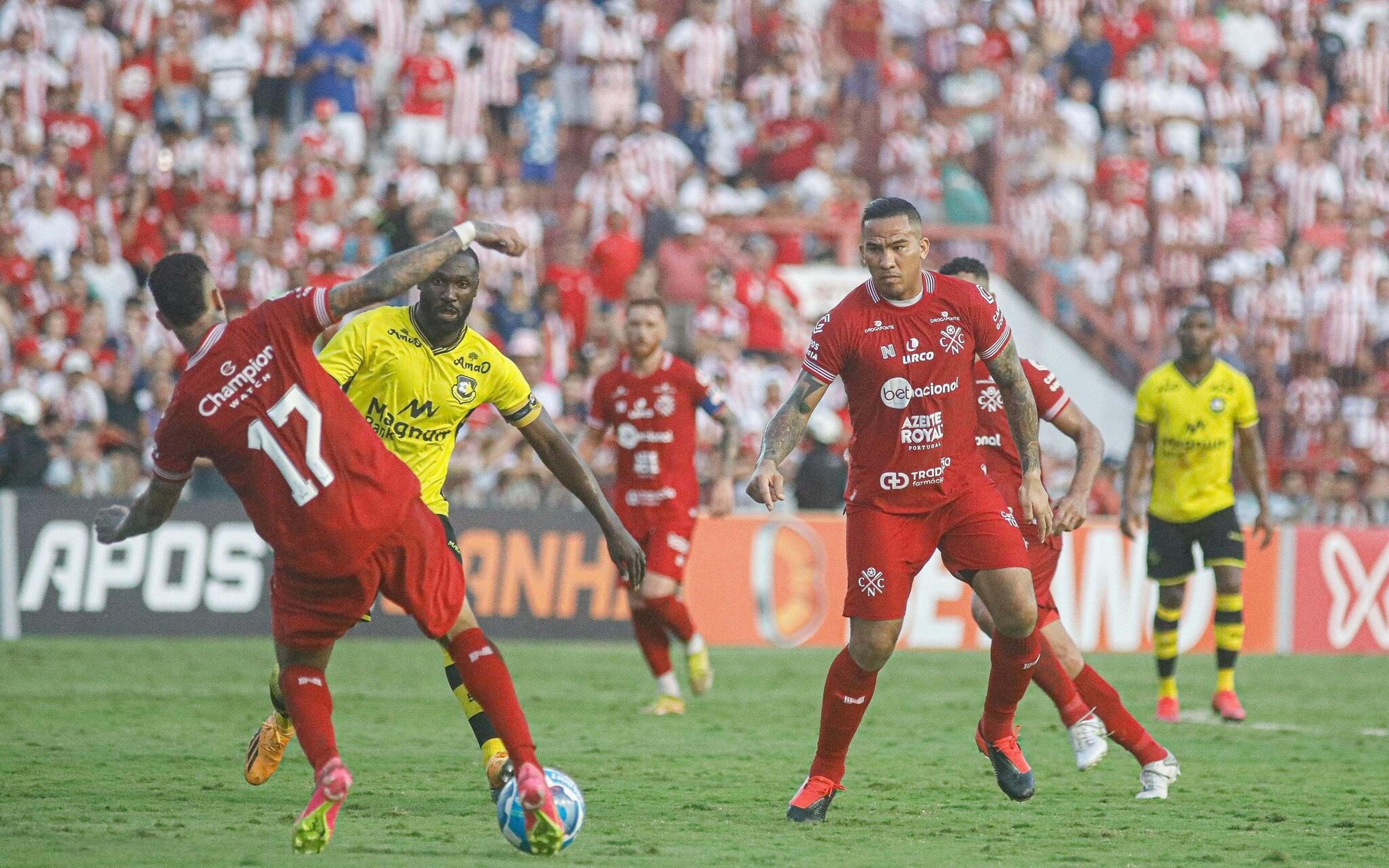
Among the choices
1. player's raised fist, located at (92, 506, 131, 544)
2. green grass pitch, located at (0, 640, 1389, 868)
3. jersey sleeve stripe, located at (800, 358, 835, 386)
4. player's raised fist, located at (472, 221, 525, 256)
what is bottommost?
green grass pitch, located at (0, 640, 1389, 868)

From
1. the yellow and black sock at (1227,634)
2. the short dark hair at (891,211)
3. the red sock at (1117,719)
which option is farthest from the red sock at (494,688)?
the yellow and black sock at (1227,634)

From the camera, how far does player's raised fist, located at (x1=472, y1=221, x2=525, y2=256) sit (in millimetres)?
6676

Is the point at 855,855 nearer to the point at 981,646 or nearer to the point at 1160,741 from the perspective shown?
the point at 1160,741

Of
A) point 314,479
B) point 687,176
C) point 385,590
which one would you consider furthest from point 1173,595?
point 687,176

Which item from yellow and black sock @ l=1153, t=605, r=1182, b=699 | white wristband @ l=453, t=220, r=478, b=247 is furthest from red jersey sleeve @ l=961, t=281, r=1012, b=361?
yellow and black sock @ l=1153, t=605, r=1182, b=699

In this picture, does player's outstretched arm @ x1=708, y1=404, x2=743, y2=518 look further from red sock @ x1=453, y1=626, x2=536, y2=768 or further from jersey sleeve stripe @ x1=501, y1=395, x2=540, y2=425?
red sock @ x1=453, y1=626, x2=536, y2=768

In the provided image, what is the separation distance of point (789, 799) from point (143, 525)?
10.6 ft

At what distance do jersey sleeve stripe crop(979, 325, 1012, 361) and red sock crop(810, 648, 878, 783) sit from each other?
1395 mm

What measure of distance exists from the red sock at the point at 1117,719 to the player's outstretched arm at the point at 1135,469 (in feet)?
11.7

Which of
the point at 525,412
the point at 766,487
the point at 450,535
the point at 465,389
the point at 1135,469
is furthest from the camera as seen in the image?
the point at 1135,469

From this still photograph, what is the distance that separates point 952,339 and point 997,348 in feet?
0.64

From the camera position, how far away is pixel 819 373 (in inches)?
306

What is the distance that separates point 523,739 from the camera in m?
6.85

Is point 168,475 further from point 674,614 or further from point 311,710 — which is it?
point 674,614
